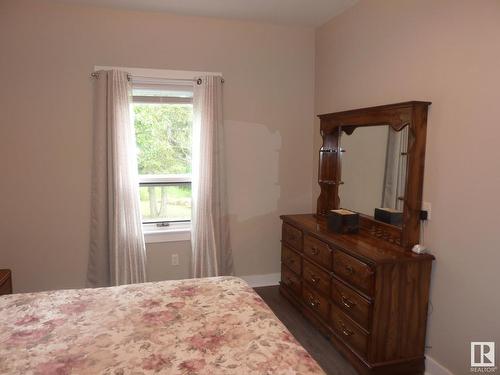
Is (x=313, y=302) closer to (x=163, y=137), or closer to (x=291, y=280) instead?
(x=291, y=280)

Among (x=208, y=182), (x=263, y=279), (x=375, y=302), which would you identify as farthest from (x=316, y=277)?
(x=208, y=182)

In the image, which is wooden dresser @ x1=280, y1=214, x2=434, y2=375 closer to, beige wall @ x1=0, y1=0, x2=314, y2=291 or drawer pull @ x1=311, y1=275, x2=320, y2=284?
drawer pull @ x1=311, y1=275, x2=320, y2=284

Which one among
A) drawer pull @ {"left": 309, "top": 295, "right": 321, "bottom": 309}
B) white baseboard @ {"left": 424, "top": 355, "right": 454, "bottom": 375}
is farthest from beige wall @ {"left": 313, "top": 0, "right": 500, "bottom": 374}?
drawer pull @ {"left": 309, "top": 295, "right": 321, "bottom": 309}

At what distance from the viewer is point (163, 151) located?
3.48 metres

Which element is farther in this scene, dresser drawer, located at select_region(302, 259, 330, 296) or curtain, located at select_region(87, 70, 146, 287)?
curtain, located at select_region(87, 70, 146, 287)

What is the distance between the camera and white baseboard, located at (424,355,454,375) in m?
2.14

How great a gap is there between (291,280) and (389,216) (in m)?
1.14

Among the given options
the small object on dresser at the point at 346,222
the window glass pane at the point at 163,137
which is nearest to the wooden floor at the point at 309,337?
the small object on dresser at the point at 346,222

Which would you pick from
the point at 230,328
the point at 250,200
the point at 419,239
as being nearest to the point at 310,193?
the point at 250,200

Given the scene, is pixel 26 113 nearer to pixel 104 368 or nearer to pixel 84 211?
pixel 84 211

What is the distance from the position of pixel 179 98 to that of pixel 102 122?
0.74 m

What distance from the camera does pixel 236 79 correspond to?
3.49m

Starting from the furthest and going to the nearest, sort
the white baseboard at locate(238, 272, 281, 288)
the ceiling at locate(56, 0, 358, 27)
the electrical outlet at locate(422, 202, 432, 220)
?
the white baseboard at locate(238, 272, 281, 288) < the ceiling at locate(56, 0, 358, 27) < the electrical outlet at locate(422, 202, 432, 220)

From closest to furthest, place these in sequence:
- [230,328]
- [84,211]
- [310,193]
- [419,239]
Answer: [230,328] < [419,239] < [84,211] < [310,193]
